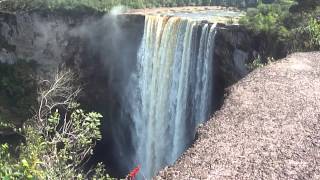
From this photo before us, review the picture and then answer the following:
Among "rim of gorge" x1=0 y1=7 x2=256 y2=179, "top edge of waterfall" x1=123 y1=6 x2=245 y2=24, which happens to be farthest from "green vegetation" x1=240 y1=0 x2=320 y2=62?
"top edge of waterfall" x1=123 y1=6 x2=245 y2=24

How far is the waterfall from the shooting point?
27734 mm

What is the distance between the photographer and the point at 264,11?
2812cm

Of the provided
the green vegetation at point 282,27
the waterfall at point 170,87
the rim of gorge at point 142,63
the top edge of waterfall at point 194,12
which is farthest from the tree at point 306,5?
the top edge of waterfall at point 194,12

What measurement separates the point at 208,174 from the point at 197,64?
1873 cm

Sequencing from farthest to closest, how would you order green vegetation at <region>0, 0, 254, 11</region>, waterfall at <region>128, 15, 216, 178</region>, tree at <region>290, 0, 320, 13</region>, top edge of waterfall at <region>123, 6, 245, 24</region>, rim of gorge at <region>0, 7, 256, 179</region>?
1. green vegetation at <region>0, 0, 254, 11</region>
2. top edge of waterfall at <region>123, 6, 245, 24</region>
3. waterfall at <region>128, 15, 216, 178</region>
4. rim of gorge at <region>0, 7, 256, 179</region>
5. tree at <region>290, 0, 320, 13</region>

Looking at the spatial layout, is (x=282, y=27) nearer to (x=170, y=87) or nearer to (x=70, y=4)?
A: (x=170, y=87)

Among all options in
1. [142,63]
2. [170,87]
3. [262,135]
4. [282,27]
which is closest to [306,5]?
[282,27]

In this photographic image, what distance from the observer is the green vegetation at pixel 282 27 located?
21.8 metres

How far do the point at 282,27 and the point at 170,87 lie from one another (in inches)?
329

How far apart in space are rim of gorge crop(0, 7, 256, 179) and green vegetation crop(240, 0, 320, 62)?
82cm

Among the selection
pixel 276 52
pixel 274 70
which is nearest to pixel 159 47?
pixel 276 52

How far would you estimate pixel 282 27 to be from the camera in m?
24.2

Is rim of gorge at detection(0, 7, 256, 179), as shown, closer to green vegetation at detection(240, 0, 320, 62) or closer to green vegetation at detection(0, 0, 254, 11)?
green vegetation at detection(0, 0, 254, 11)

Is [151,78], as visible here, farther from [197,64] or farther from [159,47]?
[197,64]
